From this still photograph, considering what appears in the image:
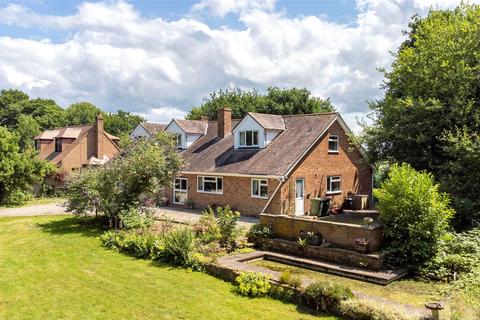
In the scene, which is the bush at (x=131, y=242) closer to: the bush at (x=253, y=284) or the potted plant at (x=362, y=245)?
the bush at (x=253, y=284)

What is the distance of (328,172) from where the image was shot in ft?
86.7

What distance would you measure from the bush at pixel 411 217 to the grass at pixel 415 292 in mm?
1236

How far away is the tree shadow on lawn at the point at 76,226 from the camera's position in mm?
20250

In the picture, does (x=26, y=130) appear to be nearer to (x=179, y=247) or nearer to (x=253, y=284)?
(x=179, y=247)

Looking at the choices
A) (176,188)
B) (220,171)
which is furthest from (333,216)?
(176,188)

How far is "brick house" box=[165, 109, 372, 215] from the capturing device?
23.4 m

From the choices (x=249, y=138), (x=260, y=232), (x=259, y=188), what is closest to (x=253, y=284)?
(x=260, y=232)

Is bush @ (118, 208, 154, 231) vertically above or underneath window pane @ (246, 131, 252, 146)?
underneath

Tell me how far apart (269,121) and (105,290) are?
1803 centimetres

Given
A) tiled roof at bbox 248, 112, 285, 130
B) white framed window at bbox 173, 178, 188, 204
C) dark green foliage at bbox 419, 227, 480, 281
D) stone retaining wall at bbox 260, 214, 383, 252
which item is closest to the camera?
dark green foliage at bbox 419, 227, 480, 281

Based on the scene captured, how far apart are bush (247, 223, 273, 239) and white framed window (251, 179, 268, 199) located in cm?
580

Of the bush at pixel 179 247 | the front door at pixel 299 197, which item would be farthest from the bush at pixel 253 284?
the front door at pixel 299 197

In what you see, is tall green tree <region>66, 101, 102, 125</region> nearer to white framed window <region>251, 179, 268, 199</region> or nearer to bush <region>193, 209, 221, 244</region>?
white framed window <region>251, 179, 268, 199</region>

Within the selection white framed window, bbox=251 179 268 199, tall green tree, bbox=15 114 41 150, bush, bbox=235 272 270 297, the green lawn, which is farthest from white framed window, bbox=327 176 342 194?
tall green tree, bbox=15 114 41 150
